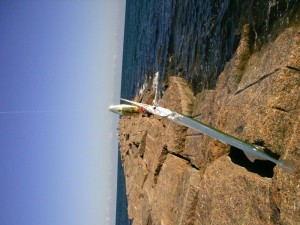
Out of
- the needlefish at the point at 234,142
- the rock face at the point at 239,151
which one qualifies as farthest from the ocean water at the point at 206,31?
the needlefish at the point at 234,142

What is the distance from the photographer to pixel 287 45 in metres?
2.09

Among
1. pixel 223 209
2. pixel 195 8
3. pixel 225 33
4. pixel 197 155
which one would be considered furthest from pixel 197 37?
pixel 223 209

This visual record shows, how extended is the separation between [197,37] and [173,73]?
1004mm

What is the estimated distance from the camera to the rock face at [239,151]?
1.82 metres

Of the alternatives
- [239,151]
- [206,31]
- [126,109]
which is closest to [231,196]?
[239,151]

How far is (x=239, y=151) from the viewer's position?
2521mm

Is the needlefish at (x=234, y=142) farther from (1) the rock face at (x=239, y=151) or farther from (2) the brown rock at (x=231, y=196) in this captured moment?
(2) the brown rock at (x=231, y=196)

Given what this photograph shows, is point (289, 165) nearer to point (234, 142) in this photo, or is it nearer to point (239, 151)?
point (234, 142)

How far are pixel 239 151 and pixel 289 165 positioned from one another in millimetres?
869

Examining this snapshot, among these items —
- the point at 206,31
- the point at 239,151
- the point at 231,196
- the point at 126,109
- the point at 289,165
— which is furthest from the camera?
the point at 206,31

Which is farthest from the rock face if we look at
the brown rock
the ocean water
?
the ocean water

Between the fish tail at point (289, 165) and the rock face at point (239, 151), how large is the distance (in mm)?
19

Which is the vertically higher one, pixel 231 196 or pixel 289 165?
pixel 289 165

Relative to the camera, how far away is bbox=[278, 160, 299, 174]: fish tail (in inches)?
64.7
